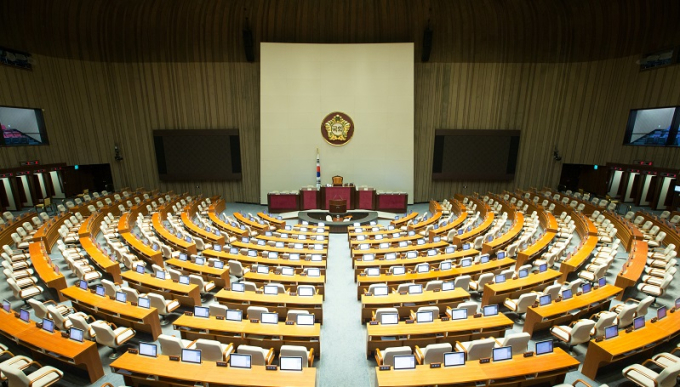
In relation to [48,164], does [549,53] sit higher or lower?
higher

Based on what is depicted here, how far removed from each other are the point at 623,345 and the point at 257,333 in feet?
20.8

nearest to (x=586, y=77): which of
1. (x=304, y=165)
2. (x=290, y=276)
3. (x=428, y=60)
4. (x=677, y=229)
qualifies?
(x=428, y=60)

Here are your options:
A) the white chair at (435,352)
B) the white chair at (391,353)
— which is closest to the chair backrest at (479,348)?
the white chair at (435,352)

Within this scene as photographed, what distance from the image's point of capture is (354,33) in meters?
19.2

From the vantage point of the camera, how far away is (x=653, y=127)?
16.8 meters

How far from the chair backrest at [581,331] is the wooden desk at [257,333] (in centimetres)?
478

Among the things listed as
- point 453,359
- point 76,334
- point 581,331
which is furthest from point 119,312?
point 581,331

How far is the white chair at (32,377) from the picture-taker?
473cm

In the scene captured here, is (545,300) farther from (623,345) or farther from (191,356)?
(191,356)

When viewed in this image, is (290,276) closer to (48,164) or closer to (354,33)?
(354,33)

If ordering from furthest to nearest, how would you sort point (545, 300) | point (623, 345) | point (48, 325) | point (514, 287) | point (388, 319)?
1. point (514, 287)
2. point (545, 300)
3. point (388, 319)
4. point (48, 325)
5. point (623, 345)

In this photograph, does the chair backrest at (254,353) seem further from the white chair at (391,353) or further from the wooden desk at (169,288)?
the wooden desk at (169,288)

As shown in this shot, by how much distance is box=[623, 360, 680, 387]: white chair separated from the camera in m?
4.60

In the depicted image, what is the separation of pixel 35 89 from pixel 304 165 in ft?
49.2
